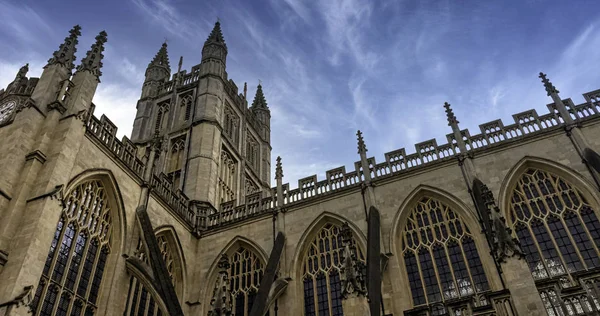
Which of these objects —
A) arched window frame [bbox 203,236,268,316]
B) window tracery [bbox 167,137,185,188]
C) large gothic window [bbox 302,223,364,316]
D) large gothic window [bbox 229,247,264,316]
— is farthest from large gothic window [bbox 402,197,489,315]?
window tracery [bbox 167,137,185,188]

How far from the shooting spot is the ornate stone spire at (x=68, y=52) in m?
15.2

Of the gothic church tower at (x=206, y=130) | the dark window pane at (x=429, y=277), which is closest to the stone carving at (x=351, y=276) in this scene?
the dark window pane at (x=429, y=277)

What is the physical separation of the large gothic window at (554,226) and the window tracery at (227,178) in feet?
47.3

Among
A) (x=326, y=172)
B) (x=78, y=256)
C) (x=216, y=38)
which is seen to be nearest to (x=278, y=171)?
(x=326, y=172)

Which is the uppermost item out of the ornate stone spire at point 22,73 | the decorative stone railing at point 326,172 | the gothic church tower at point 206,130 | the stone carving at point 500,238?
the gothic church tower at point 206,130

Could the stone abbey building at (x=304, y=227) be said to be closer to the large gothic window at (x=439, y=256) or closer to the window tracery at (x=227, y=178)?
the large gothic window at (x=439, y=256)

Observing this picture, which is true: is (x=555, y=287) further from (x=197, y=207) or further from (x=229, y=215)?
(x=197, y=207)

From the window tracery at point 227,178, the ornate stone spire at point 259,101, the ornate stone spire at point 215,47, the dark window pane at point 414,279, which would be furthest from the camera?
the ornate stone spire at point 259,101

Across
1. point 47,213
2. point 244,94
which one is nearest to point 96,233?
point 47,213

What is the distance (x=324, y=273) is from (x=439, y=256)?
13.2ft

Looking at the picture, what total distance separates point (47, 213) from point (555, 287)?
41.3 ft

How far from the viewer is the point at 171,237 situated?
1736 centimetres

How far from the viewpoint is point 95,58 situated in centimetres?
1634

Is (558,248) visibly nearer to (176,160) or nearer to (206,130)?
(206,130)
